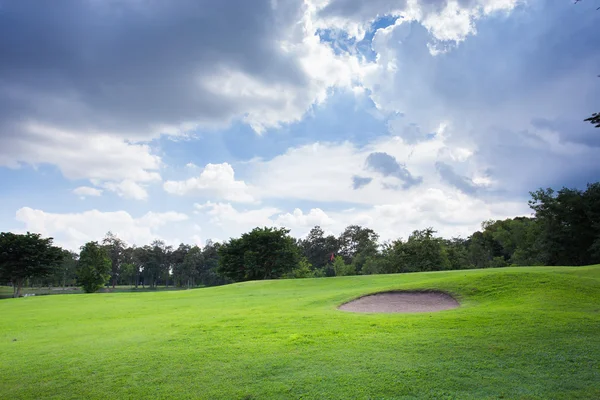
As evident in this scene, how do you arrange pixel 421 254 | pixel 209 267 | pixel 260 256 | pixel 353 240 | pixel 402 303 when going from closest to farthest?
pixel 402 303
pixel 421 254
pixel 260 256
pixel 353 240
pixel 209 267

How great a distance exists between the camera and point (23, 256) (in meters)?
54.6

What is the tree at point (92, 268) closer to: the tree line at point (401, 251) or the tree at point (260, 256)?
the tree line at point (401, 251)

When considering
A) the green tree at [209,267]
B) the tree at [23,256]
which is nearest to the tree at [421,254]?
the tree at [23,256]

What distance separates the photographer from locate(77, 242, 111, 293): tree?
182ft

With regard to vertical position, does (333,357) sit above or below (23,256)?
below

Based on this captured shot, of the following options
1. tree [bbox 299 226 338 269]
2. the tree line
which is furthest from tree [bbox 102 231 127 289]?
tree [bbox 299 226 338 269]

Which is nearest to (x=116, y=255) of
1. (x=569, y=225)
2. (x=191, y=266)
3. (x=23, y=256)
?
(x=191, y=266)

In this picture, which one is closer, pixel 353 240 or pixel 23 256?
pixel 23 256

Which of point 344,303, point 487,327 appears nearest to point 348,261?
point 344,303

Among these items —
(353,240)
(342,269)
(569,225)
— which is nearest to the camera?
(569,225)

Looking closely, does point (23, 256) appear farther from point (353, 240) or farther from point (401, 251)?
point (353, 240)

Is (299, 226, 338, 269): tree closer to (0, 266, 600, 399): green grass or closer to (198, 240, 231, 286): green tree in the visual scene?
(198, 240, 231, 286): green tree

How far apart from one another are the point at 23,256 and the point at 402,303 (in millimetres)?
60686

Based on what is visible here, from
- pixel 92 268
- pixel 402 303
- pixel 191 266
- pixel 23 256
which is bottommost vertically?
pixel 402 303
